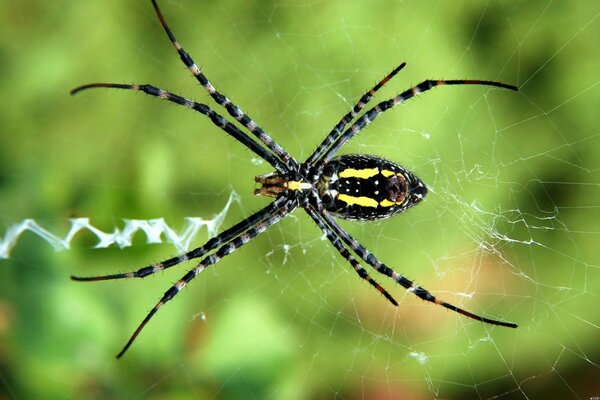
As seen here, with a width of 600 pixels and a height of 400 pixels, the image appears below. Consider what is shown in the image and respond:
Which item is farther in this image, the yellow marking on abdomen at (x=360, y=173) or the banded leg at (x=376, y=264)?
the banded leg at (x=376, y=264)

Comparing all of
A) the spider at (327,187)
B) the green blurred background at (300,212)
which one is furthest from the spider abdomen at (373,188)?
the green blurred background at (300,212)

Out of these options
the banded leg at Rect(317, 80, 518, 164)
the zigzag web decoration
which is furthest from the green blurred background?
the banded leg at Rect(317, 80, 518, 164)

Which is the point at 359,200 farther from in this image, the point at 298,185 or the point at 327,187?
the point at 298,185

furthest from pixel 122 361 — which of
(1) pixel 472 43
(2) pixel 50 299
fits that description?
(1) pixel 472 43

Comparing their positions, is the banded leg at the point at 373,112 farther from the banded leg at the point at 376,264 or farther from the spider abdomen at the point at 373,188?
the banded leg at the point at 376,264

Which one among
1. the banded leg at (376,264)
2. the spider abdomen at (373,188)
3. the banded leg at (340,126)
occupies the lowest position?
the banded leg at (376,264)

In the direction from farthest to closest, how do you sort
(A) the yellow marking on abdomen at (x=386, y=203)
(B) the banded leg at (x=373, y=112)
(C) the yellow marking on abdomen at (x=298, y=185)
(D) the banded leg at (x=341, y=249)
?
(C) the yellow marking on abdomen at (x=298, y=185), (B) the banded leg at (x=373, y=112), (D) the banded leg at (x=341, y=249), (A) the yellow marking on abdomen at (x=386, y=203)

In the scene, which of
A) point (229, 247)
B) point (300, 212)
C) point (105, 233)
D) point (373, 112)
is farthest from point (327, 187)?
point (105, 233)

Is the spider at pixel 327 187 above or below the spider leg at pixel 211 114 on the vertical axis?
below

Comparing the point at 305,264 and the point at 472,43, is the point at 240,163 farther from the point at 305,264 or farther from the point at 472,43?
the point at 472,43
